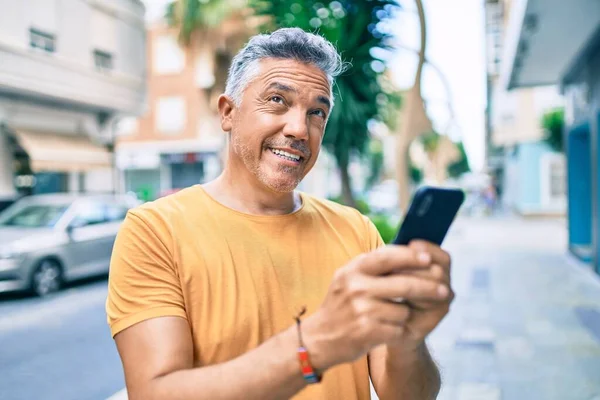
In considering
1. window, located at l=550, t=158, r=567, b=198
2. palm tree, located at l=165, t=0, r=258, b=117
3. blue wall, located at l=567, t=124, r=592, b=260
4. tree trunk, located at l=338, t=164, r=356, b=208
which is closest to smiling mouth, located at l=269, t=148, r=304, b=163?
palm tree, located at l=165, t=0, r=258, b=117

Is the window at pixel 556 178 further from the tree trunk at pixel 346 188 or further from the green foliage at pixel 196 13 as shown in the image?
the green foliage at pixel 196 13

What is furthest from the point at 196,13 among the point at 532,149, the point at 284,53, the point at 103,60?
the point at 532,149

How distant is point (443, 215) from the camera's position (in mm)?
896

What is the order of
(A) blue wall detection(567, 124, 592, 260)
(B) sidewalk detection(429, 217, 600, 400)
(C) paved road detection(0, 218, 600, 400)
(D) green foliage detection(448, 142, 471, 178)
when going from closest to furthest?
(C) paved road detection(0, 218, 600, 400)
(B) sidewalk detection(429, 217, 600, 400)
(A) blue wall detection(567, 124, 592, 260)
(D) green foliage detection(448, 142, 471, 178)

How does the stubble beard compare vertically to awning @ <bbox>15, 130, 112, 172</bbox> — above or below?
below

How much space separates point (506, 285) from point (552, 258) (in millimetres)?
3312

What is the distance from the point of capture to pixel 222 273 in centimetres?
126

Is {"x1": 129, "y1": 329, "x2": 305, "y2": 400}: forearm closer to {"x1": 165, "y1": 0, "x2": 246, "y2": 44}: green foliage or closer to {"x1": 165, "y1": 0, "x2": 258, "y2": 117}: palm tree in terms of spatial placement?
{"x1": 165, "y1": 0, "x2": 258, "y2": 117}: palm tree

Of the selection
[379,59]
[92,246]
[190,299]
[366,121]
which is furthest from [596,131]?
[190,299]

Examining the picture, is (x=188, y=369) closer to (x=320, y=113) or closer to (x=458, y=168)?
(x=320, y=113)

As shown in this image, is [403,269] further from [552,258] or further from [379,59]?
[552,258]

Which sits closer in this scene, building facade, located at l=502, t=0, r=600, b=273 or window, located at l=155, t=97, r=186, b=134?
window, located at l=155, t=97, r=186, b=134

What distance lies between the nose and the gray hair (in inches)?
5.0

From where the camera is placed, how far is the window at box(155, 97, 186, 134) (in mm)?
3077
